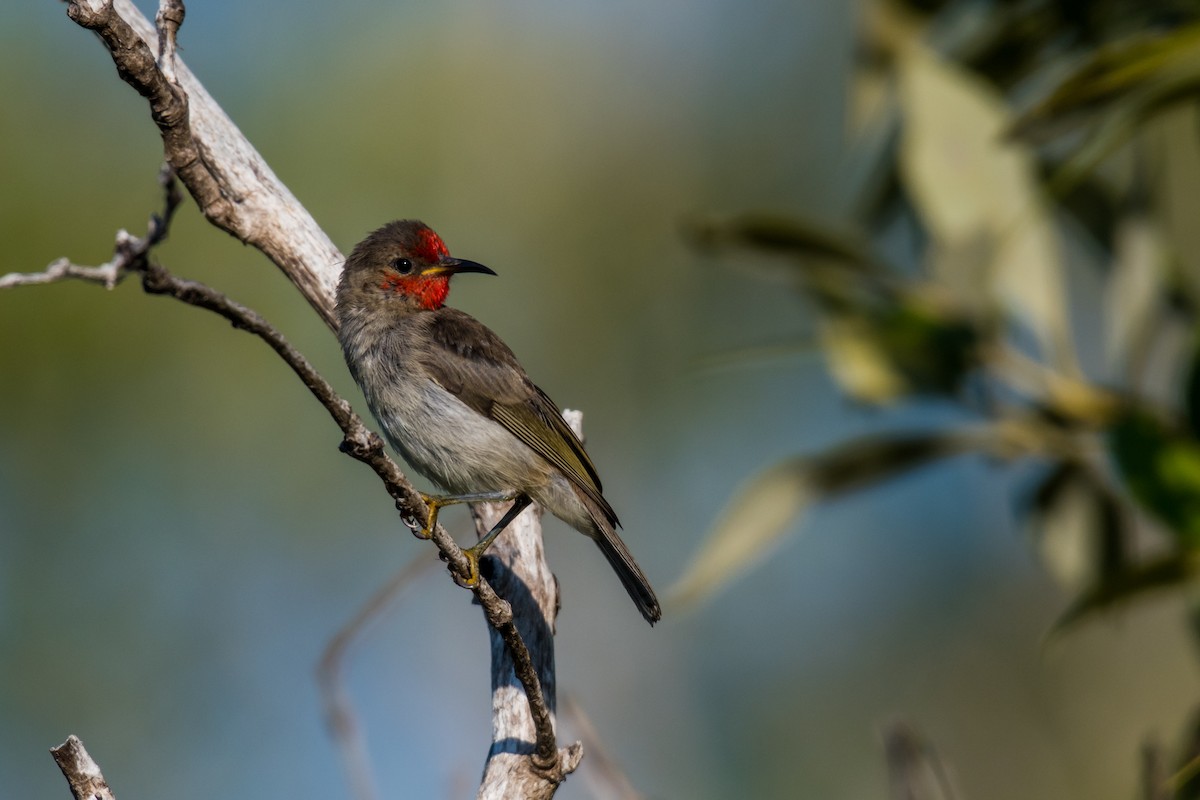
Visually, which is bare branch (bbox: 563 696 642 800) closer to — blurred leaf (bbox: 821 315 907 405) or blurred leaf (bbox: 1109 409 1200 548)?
blurred leaf (bbox: 821 315 907 405)

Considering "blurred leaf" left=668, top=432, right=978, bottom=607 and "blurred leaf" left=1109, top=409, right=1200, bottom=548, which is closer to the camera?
"blurred leaf" left=1109, top=409, right=1200, bottom=548

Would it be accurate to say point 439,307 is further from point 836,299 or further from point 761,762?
point 761,762

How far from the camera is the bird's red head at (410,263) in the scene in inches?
180

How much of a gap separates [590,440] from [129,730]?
10.7ft

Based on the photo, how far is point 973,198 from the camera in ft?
10.3

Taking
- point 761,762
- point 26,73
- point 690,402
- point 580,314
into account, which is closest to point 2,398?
point 26,73

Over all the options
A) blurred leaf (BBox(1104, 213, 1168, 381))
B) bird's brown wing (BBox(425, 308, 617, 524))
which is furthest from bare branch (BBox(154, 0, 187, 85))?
blurred leaf (BBox(1104, 213, 1168, 381))

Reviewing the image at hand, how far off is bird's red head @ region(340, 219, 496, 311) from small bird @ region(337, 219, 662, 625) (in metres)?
0.06

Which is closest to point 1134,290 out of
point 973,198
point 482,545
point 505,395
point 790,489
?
point 973,198

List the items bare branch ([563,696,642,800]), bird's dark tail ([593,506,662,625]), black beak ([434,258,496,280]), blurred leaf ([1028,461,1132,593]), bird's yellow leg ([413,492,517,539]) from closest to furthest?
bare branch ([563,696,642,800]) → blurred leaf ([1028,461,1132,593]) → bird's yellow leg ([413,492,517,539]) → bird's dark tail ([593,506,662,625]) → black beak ([434,258,496,280])

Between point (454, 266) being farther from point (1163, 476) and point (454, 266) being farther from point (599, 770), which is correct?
point (1163, 476)

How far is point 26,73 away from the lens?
7465 millimetres

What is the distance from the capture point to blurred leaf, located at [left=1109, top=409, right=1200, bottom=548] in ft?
8.29

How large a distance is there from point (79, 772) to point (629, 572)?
2050 mm
